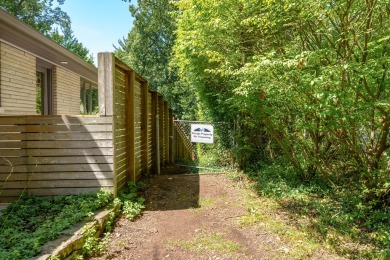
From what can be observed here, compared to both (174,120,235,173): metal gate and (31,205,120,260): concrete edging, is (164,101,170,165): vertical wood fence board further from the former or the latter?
(31,205,120,260): concrete edging

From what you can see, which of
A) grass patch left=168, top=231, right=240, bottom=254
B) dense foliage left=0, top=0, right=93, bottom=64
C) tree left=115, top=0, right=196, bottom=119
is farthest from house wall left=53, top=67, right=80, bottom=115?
dense foliage left=0, top=0, right=93, bottom=64

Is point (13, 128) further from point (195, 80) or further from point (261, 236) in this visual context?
point (195, 80)

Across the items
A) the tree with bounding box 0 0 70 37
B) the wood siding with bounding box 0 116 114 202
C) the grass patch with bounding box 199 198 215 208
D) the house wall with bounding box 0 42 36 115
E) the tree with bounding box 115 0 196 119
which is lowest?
the grass patch with bounding box 199 198 215 208

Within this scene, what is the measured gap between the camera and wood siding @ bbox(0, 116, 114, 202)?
4.18 meters

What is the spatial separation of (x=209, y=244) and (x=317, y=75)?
9.42ft

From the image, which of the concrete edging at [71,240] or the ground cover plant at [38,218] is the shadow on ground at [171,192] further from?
the concrete edging at [71,240]

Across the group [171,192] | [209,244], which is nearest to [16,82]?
[171,192]

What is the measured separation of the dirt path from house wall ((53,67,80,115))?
5.17 meters

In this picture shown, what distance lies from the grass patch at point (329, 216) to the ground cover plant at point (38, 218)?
232cm

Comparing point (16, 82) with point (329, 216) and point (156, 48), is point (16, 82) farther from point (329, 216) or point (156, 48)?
point (156, 48)

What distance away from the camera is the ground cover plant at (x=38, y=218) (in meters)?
2.64

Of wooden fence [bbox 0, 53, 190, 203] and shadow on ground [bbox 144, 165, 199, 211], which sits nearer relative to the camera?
wooden fence [bbox 0, 53, 190, 203]

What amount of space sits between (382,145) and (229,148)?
430 cm

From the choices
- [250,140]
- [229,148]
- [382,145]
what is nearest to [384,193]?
[382,145]
